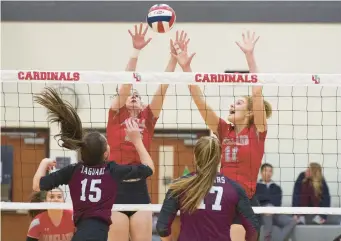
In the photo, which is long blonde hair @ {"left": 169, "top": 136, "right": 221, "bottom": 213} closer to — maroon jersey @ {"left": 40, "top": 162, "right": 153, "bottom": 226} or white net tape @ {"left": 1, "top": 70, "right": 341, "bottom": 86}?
maroon jersey @ {"left": 40, "top": 162, "right": 153, "bottom": 226}

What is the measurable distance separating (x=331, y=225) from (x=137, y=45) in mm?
5882

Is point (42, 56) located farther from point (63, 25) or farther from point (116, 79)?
point (116, 79)

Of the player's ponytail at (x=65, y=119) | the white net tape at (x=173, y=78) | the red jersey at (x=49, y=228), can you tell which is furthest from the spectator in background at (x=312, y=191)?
the player's ponytail at (x=65, y=119)

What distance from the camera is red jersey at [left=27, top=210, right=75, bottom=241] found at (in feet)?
24.8

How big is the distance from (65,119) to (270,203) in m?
6.59

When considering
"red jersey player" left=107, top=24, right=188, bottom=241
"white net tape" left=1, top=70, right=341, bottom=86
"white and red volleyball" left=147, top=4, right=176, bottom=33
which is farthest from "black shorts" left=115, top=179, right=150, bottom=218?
"white and red volleyball" left=147, top=4, right=176, bottom=33

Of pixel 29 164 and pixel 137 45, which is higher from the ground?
pixel 137 45

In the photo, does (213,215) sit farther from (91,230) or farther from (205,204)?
(91,230)

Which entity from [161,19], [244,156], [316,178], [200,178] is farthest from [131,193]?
[316,178]

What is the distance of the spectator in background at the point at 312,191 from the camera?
39.0ft

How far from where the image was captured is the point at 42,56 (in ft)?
44.7

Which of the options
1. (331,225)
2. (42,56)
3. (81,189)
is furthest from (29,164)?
(81,189)

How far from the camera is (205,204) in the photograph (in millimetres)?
4980

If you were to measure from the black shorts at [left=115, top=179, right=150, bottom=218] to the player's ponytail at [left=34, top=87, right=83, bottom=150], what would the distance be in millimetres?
1138
